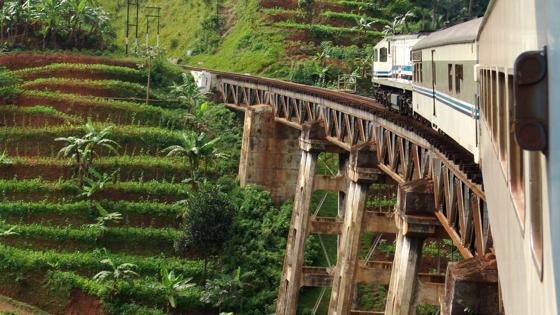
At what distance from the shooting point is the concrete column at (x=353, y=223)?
26.2 meters

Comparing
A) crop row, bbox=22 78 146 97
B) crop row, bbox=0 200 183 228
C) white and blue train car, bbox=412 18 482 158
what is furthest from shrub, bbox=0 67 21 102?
white and blue train car, bbox=412 18 482 158

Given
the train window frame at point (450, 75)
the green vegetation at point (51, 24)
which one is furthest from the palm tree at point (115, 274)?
the green vegetation at point (51, 24)

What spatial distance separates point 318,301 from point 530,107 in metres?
32.3

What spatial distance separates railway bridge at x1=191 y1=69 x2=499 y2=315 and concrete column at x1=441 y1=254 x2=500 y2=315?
16 mm

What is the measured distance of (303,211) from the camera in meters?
34.6

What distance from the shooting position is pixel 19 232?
37.6 metres

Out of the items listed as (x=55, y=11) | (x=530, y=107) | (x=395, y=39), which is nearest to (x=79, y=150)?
(x=395, y=39)

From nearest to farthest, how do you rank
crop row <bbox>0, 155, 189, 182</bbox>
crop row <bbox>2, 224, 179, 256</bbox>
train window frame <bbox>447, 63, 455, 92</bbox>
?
train window frame <bbox>447, 63, 455, 92</bbox> → crop row <bbox>2, 224, 179, 256</bbox> → crop row <bbox>0, 155, 189, 182</bbox>

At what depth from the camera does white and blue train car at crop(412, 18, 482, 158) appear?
45.8 feet

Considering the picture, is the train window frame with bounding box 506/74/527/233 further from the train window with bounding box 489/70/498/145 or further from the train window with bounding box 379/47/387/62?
the train window with bounding box 379/47/387/62

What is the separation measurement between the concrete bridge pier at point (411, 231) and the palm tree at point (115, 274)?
59.2ft

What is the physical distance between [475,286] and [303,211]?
22.9 metres

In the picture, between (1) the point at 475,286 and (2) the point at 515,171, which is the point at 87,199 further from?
(2) the point at 515,171

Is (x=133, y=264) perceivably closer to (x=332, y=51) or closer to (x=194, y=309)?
(x=194, y=309)
